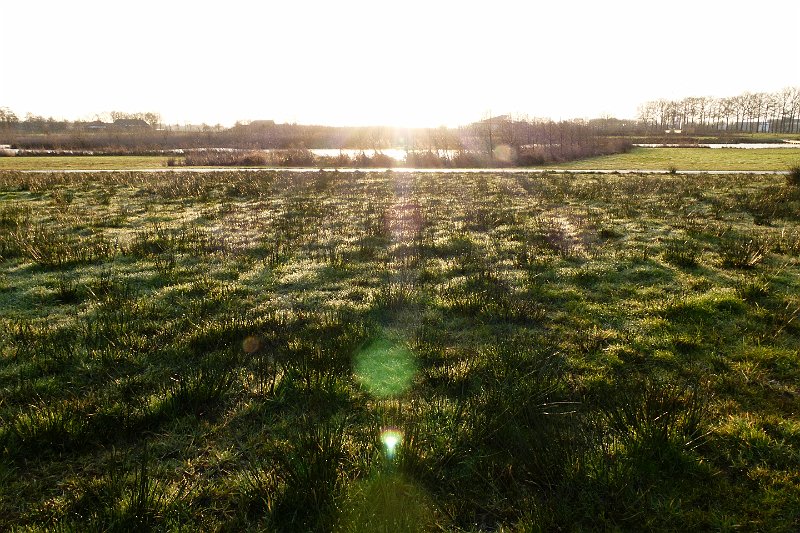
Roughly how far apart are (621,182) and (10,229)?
2394cm

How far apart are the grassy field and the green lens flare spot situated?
4 centimetres

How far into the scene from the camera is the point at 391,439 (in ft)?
11.6

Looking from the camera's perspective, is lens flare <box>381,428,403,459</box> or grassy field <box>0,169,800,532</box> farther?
lens flare <box>381,428,403,459</box>

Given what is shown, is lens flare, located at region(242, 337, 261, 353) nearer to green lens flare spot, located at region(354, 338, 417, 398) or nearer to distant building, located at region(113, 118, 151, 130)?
green lens flare spot, located at region(354, 338, 417, 398)

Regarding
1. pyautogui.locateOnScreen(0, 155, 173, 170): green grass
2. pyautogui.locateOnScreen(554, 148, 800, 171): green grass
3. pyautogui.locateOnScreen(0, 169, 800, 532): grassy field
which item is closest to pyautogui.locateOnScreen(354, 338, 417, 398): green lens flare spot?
pyautogui.locateOnScreen(0, 169, 800, 532): grassy field

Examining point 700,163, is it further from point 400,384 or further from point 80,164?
point 80,164

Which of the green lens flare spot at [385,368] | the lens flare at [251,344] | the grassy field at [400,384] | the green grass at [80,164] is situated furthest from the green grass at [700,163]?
the green grass at [80,164]

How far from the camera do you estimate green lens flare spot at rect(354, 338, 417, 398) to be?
4516mm

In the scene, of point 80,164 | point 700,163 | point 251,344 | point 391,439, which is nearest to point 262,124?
point 80,164

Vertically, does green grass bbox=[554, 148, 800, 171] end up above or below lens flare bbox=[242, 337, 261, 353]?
above

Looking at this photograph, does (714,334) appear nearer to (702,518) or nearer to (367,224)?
(702,518)

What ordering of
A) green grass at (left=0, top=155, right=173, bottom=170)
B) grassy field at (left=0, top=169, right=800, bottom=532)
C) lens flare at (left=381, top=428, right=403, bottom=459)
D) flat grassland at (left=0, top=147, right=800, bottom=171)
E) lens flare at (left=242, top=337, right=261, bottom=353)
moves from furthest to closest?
green grass at (left=0, top=155, right=173, bottom=170) → flat grassland at (left=0, top=147, right=800, bottom=171) → lens flare at (left=242, top=337, right=261, bottom=353) → lens flare at (left=381, top=428, right=403, bottom=459) → grassy field at (left=0, top=169, right=800, bottom=532)

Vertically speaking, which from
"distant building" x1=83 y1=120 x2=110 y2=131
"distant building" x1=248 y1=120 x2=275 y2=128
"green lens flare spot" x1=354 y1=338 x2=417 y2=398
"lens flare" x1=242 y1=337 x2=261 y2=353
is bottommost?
"green lens flare spot" x1=354 y1=338 x2=417 y2=398

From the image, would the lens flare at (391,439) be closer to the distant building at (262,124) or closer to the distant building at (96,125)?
the distant building at (262,124)
